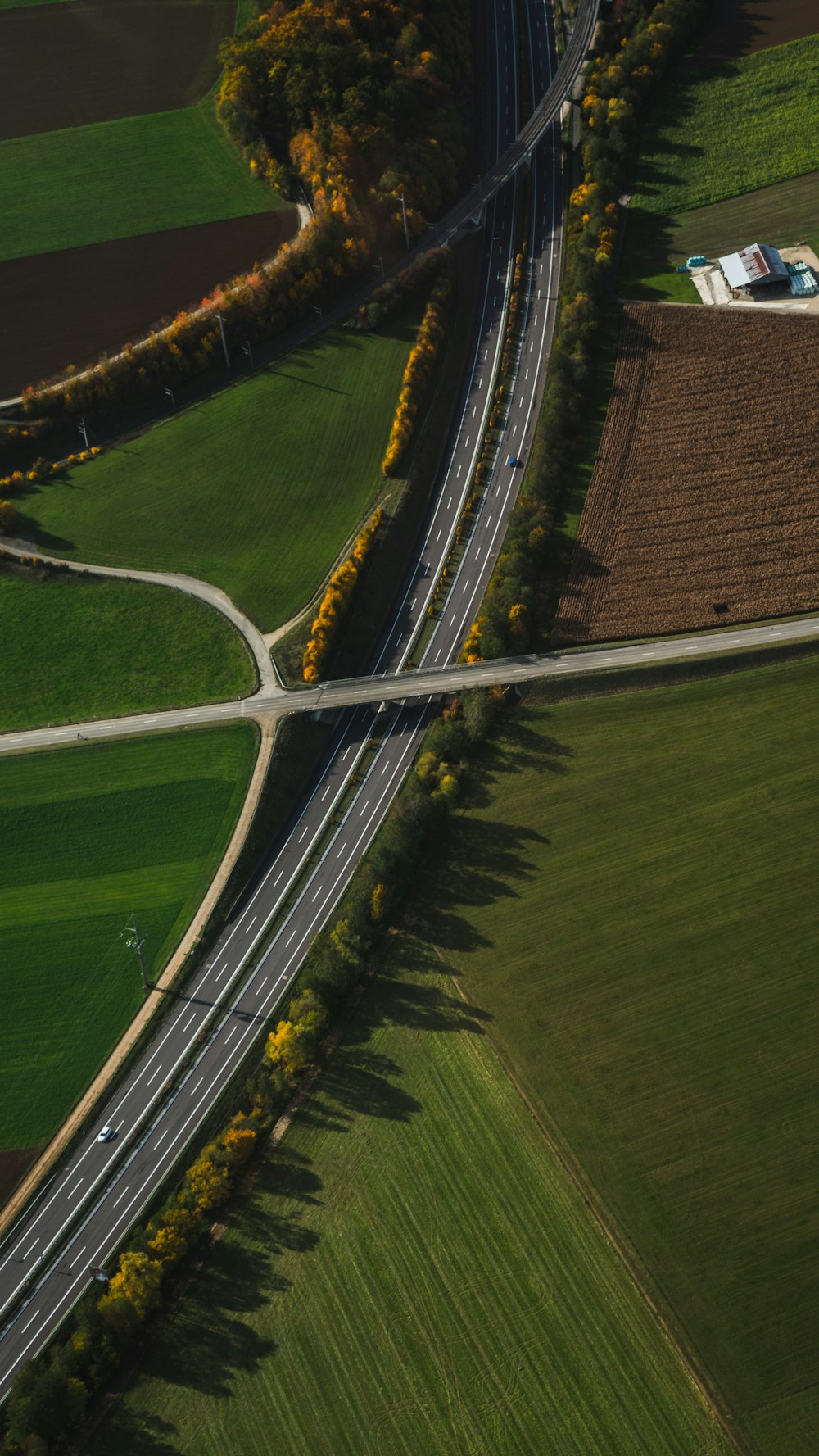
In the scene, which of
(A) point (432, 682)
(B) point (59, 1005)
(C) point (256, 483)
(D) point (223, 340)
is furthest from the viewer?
(D) point (223, 340)

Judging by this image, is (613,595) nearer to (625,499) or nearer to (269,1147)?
(625,499)

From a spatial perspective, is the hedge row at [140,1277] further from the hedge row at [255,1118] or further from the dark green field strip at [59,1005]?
the dark green field strip at [59,1005]

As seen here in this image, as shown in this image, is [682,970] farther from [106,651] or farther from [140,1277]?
[106,651]

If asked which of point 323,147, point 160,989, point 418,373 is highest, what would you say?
point 323,147

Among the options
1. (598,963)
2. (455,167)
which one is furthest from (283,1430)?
(455,167)

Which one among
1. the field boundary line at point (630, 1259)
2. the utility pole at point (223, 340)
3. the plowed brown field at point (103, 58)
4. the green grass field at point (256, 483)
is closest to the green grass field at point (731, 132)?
the green grass field at point (256, 483)

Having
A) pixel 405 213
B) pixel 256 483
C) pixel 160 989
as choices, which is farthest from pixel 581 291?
pixel 160 989

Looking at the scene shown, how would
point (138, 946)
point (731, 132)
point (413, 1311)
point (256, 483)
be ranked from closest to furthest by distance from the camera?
point (413, 1311), point (138, 946), point (256, 483), point (731, 132)
